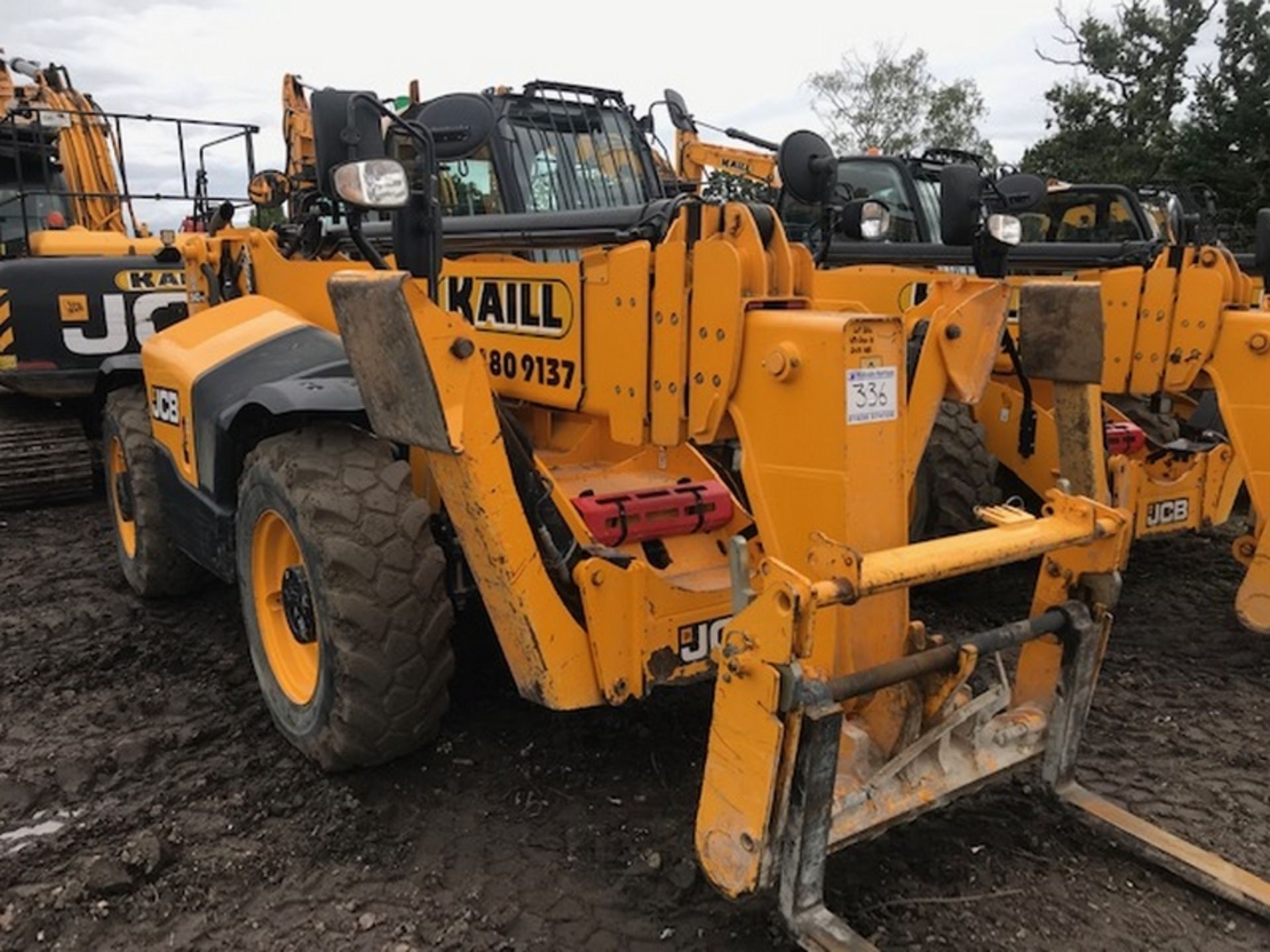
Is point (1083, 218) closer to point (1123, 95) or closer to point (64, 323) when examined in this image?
point (64, 323)

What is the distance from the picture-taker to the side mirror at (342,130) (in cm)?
275

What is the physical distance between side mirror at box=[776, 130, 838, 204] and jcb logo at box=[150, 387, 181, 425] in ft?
8.26

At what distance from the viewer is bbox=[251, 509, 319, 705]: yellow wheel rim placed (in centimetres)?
349

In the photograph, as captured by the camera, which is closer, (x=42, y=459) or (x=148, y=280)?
(x=42, y=459)

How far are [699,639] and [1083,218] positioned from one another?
7.22 m

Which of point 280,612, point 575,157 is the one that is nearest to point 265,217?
point 575,157

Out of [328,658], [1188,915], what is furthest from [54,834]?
[1188,915]

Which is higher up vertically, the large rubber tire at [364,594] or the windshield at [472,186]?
the windshield at [472,186]

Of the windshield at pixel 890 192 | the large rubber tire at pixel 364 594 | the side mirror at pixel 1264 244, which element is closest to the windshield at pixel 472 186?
the large rubber tire at pixel 364 594

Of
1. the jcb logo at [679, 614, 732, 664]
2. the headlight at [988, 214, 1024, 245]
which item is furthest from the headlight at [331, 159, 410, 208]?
the headlight at [988, 214, 1024, 245]

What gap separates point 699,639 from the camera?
3.12 m

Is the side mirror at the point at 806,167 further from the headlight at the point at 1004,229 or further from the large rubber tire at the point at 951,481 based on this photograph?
the large rubber tire at the point at 951,481

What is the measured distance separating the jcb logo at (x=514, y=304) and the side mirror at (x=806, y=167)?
0.75 m

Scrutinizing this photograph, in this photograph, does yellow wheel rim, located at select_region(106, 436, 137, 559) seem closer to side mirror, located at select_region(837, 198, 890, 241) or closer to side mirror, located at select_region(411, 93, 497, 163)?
side mirror, located at select_region(411, 93, 497, 163)
